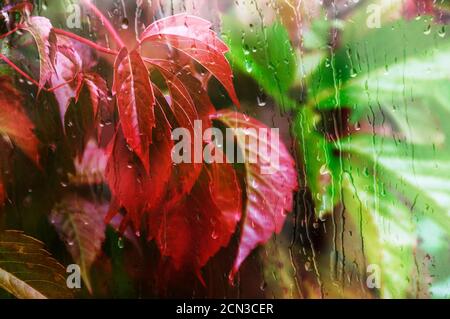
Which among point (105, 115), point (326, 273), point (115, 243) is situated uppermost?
point (105, 115)

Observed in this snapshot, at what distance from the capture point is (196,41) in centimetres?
180

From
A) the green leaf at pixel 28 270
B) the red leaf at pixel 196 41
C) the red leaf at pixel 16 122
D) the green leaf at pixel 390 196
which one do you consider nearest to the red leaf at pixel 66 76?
the red leaf at pixel 16 122

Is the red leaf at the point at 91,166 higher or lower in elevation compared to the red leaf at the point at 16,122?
lower

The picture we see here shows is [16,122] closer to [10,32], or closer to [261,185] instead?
[10,32]

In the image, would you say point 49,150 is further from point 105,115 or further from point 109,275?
point 109,275

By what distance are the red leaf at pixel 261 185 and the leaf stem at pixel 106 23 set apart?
468mm

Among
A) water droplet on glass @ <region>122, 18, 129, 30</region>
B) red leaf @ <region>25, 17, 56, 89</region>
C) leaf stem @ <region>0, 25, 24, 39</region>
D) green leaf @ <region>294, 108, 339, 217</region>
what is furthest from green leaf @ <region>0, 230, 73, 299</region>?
green leaf @ <region>294, 108, 339, 217</region>

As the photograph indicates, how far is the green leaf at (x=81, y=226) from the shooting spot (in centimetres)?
182

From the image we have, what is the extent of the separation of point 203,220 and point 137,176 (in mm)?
288

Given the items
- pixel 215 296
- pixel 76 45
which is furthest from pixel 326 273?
pixel 76 45

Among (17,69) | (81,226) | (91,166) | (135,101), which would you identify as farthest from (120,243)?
(17,69)

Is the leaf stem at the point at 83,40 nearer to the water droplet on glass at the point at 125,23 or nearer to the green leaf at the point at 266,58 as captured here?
the water droplet on glass at the point at 125,23

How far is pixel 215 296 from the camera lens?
1826mm
